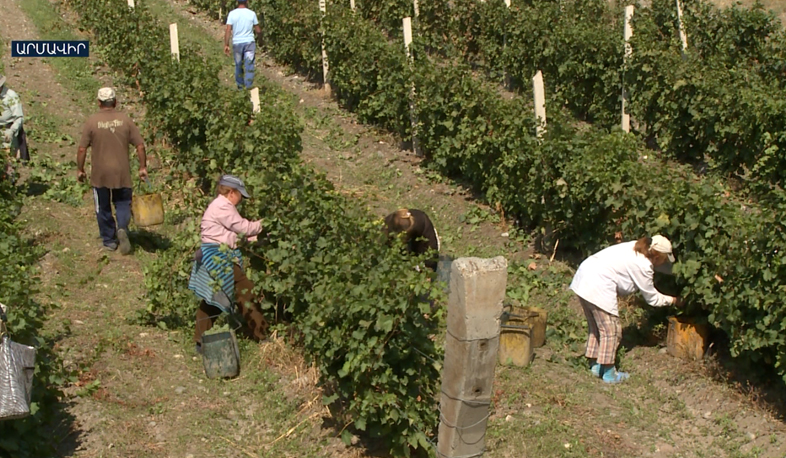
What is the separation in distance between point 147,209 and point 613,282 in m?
4.83

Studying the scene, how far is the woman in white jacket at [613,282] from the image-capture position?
691 cm

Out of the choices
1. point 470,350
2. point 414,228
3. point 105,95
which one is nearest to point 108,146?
point 105,95

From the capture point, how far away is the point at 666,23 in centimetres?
1512

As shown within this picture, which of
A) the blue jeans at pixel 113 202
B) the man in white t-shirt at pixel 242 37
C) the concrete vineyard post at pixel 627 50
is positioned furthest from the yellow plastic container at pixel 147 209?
the concrete vineyard post at pixel 627 50

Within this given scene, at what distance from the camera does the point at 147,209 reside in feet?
30.7

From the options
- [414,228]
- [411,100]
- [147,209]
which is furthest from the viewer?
[411,100]

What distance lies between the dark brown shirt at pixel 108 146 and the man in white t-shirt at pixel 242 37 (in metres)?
4.37

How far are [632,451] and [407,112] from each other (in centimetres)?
677

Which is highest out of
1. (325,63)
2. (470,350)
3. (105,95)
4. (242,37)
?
(105,95)

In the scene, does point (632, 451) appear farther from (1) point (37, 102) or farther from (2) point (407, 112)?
(1) point (37, 102)

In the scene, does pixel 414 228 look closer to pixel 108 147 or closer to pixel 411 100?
pixel 108 147

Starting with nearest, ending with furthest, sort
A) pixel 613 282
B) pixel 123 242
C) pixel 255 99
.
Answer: pixel 613 282, pixel 123 242, pixel 255 99

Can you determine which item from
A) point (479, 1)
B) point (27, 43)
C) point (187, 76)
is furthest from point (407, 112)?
point (27, 43)

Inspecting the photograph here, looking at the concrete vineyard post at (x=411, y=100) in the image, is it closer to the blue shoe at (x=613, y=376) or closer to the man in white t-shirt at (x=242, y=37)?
the man in white t-shirt at (x=242, y=37)
